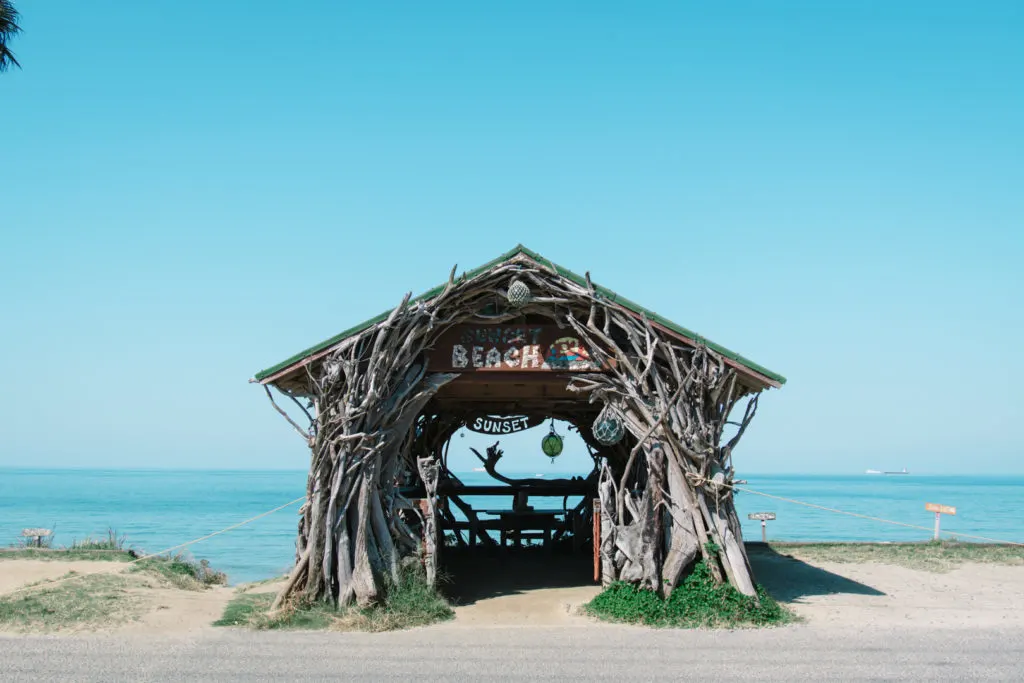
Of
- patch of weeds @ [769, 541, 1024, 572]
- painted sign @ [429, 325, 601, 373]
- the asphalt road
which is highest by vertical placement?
painted sign @ [429, 325, 601, 373]

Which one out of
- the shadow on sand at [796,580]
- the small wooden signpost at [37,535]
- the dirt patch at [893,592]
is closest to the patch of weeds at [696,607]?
the dirt patch at [893,592]

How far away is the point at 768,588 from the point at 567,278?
17.8 ft

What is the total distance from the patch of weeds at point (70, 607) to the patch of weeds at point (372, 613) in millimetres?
1247

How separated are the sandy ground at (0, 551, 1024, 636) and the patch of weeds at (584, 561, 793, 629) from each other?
445mm

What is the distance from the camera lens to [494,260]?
10.9 metres

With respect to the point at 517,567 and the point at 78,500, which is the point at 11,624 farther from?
the point at 78,500

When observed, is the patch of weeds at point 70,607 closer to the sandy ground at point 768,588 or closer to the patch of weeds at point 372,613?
the sandy ground at point 768,588

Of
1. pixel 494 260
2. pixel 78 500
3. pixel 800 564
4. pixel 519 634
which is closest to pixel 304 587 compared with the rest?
pixel 519 634

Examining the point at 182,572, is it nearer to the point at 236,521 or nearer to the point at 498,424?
the point at 498,424

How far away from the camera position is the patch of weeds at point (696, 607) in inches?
384

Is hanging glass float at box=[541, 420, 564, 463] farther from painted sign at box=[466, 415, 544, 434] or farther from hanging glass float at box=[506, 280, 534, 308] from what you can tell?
hanging glass float at box=[506, 280, 534, 308]

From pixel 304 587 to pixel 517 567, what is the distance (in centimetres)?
501

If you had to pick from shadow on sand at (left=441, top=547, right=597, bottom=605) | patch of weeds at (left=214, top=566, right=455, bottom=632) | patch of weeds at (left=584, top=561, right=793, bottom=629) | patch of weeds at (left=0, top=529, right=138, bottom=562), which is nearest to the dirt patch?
patch of weeds at (left=584, top=561, right=793, bottom=629)

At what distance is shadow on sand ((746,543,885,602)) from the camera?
468 inches
